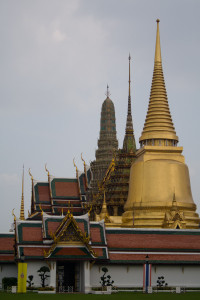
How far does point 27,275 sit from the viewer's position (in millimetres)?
38406

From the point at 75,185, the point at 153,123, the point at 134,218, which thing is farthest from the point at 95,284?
the point at 75,185

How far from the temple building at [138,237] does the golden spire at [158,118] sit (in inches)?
3.0

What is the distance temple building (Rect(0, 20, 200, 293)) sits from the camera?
1518 inches

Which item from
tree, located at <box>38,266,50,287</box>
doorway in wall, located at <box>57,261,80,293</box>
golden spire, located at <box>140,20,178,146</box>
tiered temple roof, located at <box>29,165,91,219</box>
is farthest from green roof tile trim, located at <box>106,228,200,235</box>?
tiered temple roof, located at <box>29,165,91,219</box>

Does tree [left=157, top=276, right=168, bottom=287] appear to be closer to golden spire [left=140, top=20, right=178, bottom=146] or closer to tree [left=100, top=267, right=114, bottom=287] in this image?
tree [left=100, top=267, right=114, bottom=287]

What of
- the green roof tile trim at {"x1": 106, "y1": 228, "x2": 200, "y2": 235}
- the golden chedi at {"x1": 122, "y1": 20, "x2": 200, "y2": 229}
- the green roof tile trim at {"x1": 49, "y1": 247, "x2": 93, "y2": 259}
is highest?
the golden chedi at {"x1": 122, "y1": 20, "x2": 200, "y2": 229}

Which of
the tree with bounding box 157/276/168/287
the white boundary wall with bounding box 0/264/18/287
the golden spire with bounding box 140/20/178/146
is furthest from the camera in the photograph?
the golden spire with bounding box 140/20/178/146

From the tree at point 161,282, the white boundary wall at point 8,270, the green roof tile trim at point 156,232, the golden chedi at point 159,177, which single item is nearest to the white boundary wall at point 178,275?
the tree at point 161,282

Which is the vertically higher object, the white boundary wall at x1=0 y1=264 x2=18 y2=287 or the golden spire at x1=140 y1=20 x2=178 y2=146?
the golden spire at x1=140 y1=20 x2=178 y2=146

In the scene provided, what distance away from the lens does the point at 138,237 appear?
41562 mm

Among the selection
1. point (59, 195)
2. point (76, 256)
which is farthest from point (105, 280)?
point (59, 195)

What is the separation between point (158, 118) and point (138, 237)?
48.0ft

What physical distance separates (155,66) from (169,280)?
21117 mm

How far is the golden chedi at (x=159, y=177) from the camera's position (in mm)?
49750
